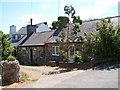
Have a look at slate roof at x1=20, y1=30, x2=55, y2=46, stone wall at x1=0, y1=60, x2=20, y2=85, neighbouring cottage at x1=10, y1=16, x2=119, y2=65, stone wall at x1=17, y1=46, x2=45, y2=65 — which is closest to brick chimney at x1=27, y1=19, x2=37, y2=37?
neighbouring cottage at x1=10, y1=16, x2=119, y2=65

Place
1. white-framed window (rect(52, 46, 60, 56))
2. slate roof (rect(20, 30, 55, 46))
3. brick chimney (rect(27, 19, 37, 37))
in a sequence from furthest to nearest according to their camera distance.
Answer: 1. brick chimney (rect(27, 19, 37, 37))
2. slate roof (rect(20, 30, 55, 46))
3. white-framed window (rect(52, 46, 60, 56))

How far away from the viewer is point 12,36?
5178cm

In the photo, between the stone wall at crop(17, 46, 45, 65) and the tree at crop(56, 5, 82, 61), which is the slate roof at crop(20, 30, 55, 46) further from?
the tree at crop(56, 5, 82, 61)

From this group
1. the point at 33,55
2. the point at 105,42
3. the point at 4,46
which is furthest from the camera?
the point at 33,55

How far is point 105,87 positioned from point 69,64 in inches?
476

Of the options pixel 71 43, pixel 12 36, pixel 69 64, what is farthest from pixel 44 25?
pixel 69 64

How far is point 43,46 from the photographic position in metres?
36.8

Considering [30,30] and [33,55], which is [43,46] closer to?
[33,55]

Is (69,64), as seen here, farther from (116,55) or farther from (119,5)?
(119,5)

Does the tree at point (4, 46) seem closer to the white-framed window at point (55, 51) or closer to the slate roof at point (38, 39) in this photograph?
the white-framed window at point (55, 51)

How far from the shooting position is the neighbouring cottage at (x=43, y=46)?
3225 centimetres

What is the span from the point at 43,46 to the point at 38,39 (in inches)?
170

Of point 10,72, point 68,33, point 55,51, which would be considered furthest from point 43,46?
point 10,72

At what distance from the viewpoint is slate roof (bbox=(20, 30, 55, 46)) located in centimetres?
3853
